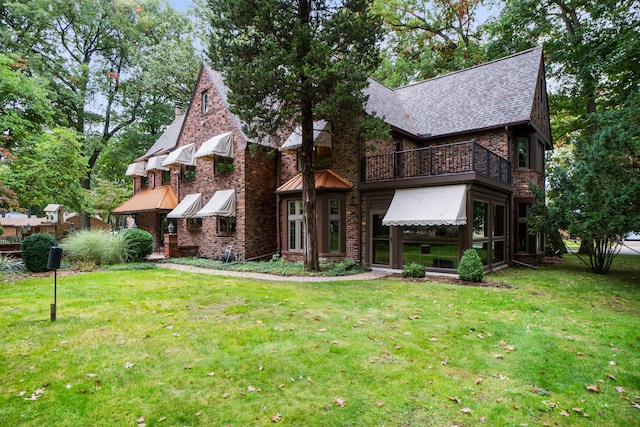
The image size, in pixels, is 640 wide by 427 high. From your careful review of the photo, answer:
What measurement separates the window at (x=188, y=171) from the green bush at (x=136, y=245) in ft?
14.7

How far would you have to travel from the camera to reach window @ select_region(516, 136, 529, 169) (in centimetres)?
1436

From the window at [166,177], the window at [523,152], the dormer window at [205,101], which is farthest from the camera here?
the window at [166,177]

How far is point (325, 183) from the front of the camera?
42.0 ft

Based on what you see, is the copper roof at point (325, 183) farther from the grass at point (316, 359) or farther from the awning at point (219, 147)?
the grass at point (316, 359)

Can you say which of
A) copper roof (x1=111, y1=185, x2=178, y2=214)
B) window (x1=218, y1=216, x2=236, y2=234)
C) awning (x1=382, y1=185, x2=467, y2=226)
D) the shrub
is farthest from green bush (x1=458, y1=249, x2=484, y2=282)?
copper roof (x1=111, y1=185, x2=178, y2=214)

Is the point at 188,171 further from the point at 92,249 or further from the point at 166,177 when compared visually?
the point at 92,249

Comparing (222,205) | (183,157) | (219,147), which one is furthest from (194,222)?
(219,147)

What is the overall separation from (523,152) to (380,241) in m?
7.80

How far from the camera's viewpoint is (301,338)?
197 inches

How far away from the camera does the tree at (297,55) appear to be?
9719 millimetres

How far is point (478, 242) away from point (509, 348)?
23.7ft

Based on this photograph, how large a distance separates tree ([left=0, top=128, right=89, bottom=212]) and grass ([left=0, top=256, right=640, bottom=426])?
975 cm

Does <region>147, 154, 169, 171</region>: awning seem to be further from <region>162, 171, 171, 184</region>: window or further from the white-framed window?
the white-framed window

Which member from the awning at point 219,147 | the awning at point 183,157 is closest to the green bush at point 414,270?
the awning at point 219,147
